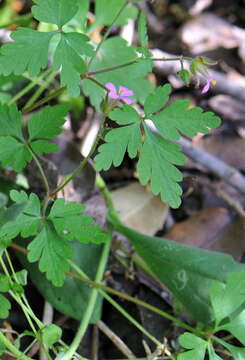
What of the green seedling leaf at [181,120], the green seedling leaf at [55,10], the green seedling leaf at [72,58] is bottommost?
the green seedling leaf at [181,120]

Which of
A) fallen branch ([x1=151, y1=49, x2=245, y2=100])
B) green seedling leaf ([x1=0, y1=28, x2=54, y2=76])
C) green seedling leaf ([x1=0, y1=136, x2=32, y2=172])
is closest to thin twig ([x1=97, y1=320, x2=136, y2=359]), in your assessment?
green seedling leaf ([x1=0, y1=136, x2=32, y2=172])

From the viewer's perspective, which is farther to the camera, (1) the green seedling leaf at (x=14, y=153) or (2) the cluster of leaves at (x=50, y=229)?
(1) the green seedling leaf at (x=14, y=153)

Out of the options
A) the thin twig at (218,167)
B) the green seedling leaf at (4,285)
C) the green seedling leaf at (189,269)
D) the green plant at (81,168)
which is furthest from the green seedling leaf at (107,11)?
the green seedling leaf at (4,285)

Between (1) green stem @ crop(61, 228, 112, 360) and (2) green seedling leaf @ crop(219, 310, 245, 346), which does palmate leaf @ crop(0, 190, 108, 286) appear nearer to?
(1) green stem @ crop(61, 228, 112, 360)

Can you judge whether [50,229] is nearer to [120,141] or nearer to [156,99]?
[120,141]

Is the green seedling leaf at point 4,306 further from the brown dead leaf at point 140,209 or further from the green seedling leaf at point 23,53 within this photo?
the brown dead leaf at point 140,209

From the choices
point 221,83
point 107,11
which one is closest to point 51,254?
point 107,11

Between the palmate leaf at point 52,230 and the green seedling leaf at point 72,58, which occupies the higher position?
the green seedling leaf at point 72,58
